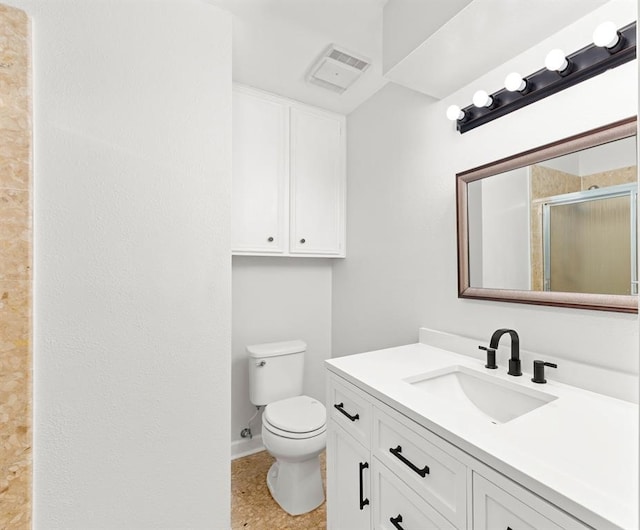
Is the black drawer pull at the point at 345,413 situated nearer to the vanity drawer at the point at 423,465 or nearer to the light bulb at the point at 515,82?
the vanity drawer at the point at 423,465

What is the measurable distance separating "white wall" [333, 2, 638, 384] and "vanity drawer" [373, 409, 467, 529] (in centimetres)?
59

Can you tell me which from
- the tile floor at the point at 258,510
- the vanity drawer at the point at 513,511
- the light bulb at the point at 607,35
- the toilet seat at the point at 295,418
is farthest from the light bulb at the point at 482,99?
the tile floor at the point at 258,510

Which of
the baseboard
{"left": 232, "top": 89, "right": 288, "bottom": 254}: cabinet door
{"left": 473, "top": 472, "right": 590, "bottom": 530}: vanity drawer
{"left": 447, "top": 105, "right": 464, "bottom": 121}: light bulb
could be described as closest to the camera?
{"left": 473, "top": 472, "right": 590, "bottom": 530}: vanity drawer

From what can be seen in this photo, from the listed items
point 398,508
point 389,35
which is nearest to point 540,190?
point 389,35

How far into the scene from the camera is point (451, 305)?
1439mm

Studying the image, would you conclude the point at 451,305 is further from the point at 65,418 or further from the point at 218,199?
the point at 65,418

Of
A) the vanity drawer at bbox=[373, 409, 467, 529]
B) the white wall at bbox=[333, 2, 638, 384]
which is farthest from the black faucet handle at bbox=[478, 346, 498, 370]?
the vanity drawer at bbox=[373, 409, 467, 529]

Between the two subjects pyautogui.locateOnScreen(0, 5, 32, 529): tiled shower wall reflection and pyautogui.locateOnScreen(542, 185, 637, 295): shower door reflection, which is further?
pyautogui.locateOnScreen(0, 5, 32, 529): tiled shower wall reflection

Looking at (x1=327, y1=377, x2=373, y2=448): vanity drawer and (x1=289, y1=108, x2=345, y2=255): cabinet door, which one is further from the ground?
(x1=289, y1=108, x2=345, y2=255): cabinet door

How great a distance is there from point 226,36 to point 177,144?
546 millimetres

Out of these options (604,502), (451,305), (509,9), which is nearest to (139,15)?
(509,9)

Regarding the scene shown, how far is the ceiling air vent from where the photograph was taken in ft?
5.31

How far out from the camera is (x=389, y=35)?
1.31 meters

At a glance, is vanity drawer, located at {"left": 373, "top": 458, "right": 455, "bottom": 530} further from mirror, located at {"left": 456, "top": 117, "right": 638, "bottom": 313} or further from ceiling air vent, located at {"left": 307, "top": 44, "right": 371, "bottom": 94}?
ceiling air vent, located at {"left": 307, "top": 44, "right": 371, "bottom": 94}
